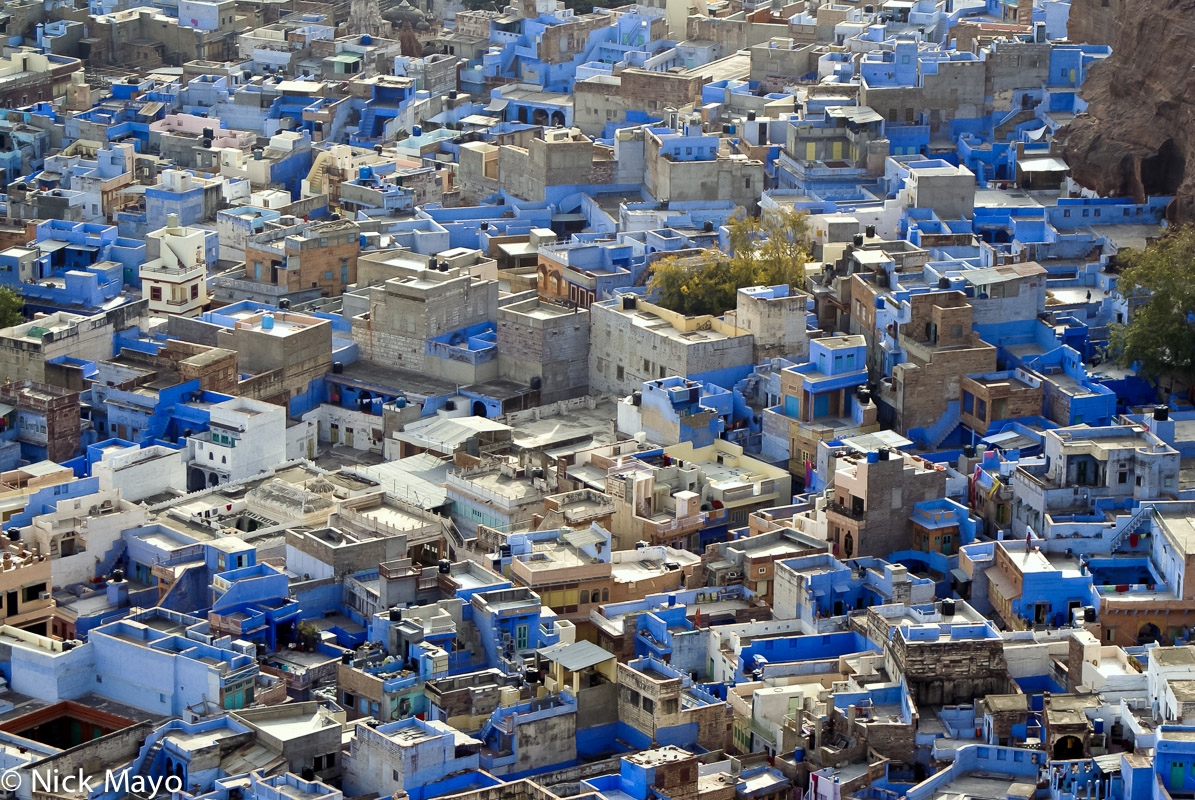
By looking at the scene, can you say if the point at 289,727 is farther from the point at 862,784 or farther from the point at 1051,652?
the point at 1051,652

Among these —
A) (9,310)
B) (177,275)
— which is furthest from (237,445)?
(177,275)

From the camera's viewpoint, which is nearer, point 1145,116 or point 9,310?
point 9,310

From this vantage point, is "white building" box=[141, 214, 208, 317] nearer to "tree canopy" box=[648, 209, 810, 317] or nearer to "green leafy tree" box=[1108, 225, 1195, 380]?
"tree canopy" box=[648, 209, 810, 317]

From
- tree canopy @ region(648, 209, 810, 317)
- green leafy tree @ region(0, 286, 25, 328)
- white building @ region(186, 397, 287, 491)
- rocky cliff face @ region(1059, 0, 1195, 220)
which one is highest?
rocky cliff face @ region(1059, 0, 1195, 220)

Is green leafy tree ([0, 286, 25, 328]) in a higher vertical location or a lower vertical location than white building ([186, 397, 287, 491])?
higher

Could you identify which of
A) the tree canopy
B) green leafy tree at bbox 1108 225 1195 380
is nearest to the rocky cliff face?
green leafy tree at bbox 1108 225 1195 380

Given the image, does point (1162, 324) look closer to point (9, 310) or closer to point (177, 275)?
point (177, 275)

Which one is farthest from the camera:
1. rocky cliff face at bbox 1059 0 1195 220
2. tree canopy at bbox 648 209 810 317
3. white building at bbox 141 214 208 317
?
rocky cliff face at bbox 1059 0 1195 220
